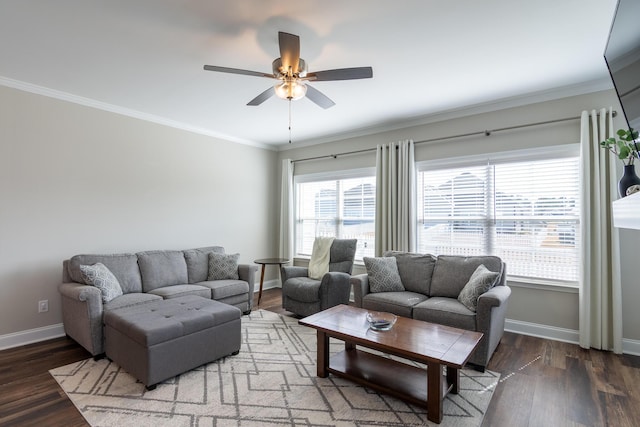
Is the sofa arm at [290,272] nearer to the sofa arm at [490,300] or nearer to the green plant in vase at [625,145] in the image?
the sofa arm at [490,300]

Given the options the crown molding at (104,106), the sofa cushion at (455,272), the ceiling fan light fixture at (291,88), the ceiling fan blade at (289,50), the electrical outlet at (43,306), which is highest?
the crown molding at (104,106)

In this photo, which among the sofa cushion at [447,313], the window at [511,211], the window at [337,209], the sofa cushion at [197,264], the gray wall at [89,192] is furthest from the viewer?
the window at [337,209]

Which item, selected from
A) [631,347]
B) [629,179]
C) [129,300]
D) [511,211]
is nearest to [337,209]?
[511,211]

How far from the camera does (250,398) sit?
235 cm

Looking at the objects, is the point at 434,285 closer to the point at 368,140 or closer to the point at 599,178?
the point at 599,178

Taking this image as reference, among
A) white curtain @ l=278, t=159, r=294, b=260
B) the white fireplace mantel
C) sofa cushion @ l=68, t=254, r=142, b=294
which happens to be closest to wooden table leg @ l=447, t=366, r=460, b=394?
the white fireplace mantel

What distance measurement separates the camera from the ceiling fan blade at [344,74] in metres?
2.36

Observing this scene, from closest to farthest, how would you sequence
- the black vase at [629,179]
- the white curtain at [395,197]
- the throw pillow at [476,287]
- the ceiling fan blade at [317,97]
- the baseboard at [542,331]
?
the black vase at [629,179] → the ceiling fan blade at [317,97] → the throw pillow at [476,287] → the baseboard at [542,331] → the white curtain at [395,197]

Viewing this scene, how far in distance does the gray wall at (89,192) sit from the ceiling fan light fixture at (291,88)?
8.80ft

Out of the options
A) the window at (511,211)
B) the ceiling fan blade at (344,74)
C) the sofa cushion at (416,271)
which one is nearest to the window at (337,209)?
the window at (511,211)

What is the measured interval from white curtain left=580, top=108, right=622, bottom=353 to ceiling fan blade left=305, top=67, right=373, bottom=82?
2581 mm

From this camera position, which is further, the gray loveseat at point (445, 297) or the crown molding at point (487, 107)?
the crown molding at point (487, 107)

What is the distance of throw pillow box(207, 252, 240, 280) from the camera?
14.5ft

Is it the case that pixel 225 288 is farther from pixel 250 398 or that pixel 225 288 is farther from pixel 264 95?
pixel 264 95
